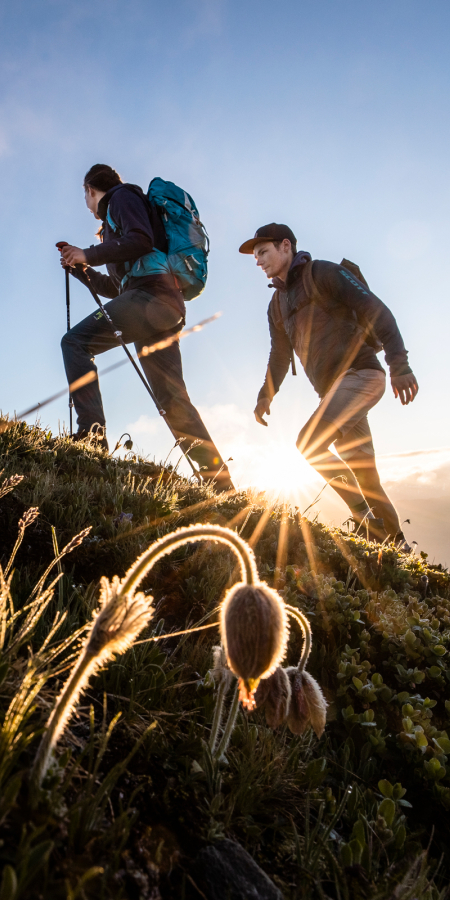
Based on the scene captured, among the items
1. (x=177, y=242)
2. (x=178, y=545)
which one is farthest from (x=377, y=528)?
(x=178, y=545)

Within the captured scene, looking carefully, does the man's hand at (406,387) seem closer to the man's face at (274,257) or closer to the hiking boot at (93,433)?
the man's face at (274,257)

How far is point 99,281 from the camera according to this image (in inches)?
273

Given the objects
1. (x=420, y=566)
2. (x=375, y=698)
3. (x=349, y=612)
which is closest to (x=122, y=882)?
(x=375, y=698)

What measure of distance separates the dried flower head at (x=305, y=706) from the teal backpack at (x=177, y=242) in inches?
211

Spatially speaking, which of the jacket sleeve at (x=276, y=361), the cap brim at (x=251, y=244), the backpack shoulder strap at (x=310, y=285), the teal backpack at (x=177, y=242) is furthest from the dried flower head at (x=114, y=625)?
the jacket sleeve at (x=276, y=361)

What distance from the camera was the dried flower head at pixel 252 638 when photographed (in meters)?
1.26

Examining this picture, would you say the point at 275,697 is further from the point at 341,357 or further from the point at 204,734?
the point at 341,357

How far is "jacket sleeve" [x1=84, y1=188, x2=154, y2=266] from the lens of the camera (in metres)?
5.76

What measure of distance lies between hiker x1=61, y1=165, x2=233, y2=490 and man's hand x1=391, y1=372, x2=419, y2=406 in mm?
2228

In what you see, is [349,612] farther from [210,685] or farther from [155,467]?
[155,467]

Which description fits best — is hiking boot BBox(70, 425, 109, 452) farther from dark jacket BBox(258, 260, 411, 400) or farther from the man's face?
the man's face

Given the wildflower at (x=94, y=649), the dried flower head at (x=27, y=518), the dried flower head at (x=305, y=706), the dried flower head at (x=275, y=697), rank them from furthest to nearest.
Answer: the dried flower head at (x=27, y=518)
the dried flower head at (x=305, y=706)
the dried flower head at (x=275, y=697)
the wildflower at (x=94, y=649)

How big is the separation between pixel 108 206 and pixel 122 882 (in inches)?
261

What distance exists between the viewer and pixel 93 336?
625 centimetres
